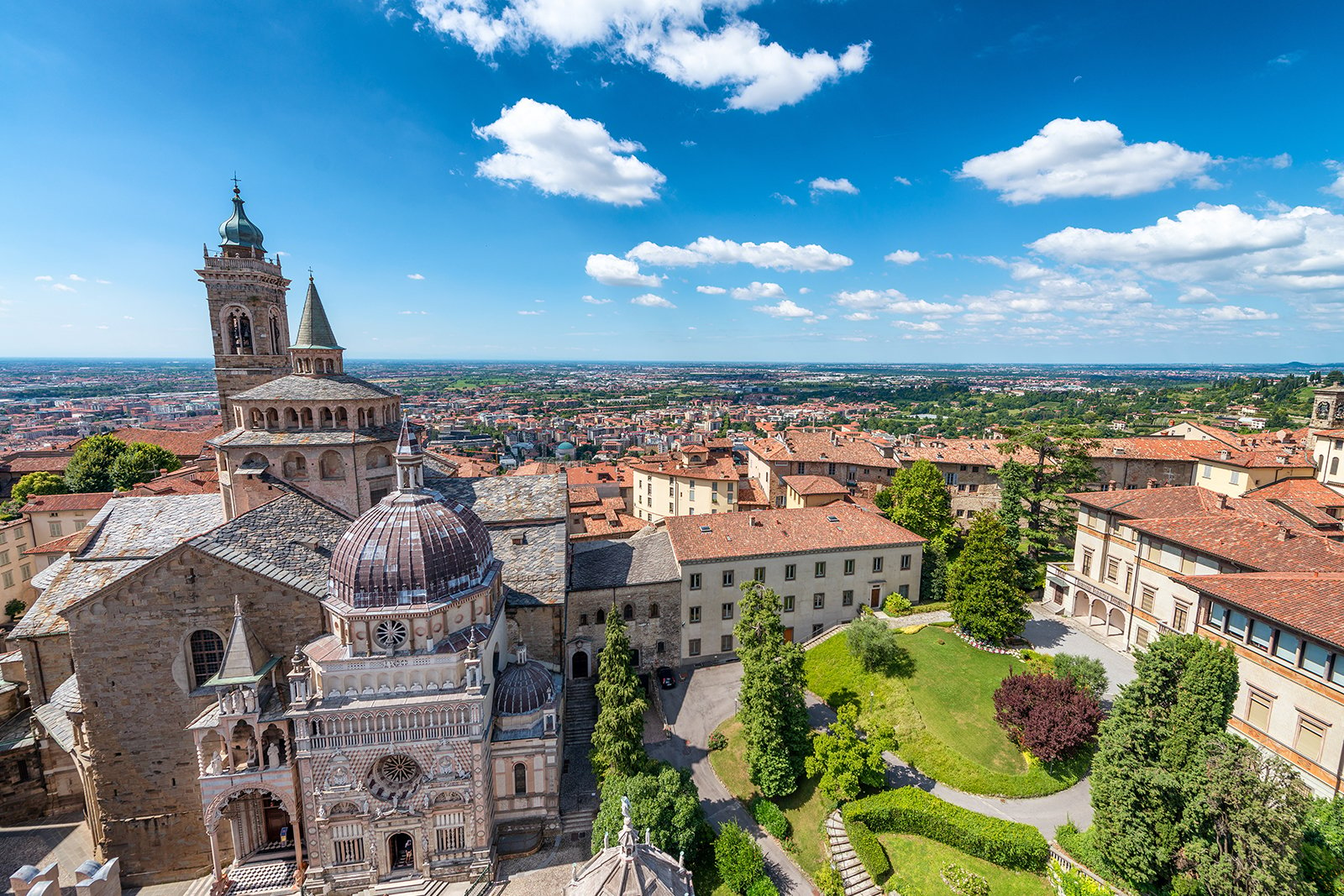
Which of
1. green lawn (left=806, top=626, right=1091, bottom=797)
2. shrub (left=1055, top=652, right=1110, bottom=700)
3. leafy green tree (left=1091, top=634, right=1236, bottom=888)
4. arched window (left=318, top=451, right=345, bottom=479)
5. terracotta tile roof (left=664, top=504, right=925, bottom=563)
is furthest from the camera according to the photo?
terracotta tile roof (left=664, top=504, right=925, bottom=563)

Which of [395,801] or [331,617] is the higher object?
[331,617]

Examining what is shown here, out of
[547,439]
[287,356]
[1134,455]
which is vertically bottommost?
[547,439]

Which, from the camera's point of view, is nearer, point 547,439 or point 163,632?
point 163,632

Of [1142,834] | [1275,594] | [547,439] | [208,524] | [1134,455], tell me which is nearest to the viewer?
[1142,834]

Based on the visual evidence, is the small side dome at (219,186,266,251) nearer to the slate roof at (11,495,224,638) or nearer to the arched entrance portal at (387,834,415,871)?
the slate roof at (11,495,224,638)

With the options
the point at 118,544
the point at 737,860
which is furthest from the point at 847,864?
the point at 118,544

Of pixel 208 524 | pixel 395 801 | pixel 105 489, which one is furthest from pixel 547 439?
pixel 395 801

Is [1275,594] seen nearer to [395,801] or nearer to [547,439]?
[395,801]

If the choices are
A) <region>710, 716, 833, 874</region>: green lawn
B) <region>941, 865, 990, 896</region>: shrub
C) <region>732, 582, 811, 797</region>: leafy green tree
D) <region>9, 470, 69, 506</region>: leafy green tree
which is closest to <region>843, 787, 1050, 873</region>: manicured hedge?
<region>941, 865, 990, 896</region>: shrub
